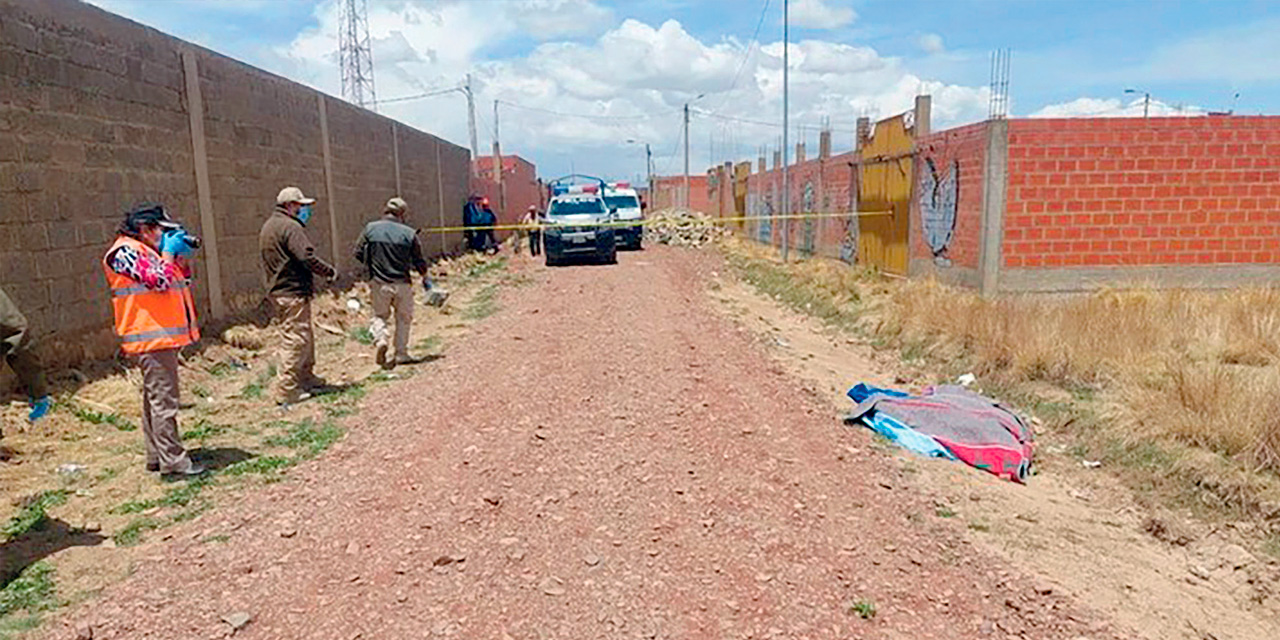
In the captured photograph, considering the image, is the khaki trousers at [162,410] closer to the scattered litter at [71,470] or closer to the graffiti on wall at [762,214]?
the scattered litter at [71,470]

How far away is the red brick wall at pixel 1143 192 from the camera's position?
1110 centimetres

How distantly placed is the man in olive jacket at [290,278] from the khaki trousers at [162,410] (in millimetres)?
1891

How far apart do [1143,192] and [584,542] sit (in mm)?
10601

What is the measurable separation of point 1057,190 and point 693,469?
342 inches

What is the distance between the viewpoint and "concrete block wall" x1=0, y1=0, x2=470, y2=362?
253 inches

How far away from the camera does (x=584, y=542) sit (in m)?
4.02

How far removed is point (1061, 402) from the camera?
24.0 ft

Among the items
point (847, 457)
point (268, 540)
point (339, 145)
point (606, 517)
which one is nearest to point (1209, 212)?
point (847, 457)

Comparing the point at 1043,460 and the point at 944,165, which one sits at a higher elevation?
the point at 944,165

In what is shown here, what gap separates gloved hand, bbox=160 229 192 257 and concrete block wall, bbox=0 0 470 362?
2.00 metres

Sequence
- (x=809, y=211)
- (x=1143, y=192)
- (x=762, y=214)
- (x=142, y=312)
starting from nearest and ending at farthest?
1. (x=142, y=312)
2. (x=1143, y=192)
3. (x=809, y=211)
4. (x=762, y=214)

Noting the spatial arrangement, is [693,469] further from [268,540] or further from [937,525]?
[268,540]

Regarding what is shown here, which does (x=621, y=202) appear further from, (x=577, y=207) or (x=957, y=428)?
(x=957, y=428)

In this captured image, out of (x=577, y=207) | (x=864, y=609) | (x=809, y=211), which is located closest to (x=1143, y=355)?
(x=864, y=609)
